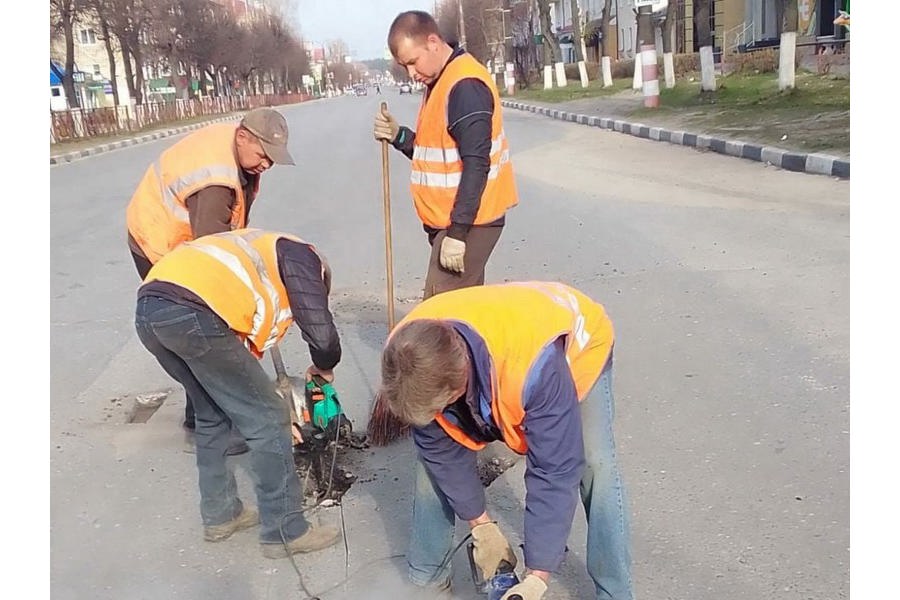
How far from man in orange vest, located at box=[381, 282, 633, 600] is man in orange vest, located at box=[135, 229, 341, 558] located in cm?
61

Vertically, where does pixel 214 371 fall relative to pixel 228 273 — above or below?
below

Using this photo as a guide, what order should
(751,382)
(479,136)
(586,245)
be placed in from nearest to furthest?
(479,136) → (751,382) → (586,245)

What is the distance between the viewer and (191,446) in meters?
3.68

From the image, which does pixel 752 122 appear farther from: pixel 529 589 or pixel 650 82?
pixel 529 589

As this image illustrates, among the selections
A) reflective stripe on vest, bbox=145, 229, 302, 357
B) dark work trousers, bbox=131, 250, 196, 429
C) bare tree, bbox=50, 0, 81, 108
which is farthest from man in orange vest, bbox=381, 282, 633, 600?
bare tree, bbox=50, 0, 81, 108

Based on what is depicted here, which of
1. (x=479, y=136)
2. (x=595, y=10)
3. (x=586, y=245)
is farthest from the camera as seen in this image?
(x=595, y=10)

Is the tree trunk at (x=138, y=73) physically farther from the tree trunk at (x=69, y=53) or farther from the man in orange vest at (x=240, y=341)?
the man in orange vest at (x=240, y=341)

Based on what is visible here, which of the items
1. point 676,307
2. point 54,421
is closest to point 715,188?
point 676,307

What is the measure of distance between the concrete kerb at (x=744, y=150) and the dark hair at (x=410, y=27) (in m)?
6.59

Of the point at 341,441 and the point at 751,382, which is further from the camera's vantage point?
the point at 751,382

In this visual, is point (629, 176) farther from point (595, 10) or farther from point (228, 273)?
point (595, 10)

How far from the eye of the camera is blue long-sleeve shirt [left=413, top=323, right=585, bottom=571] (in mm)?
1897

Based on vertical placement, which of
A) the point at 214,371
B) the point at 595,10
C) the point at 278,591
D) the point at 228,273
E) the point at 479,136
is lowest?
the point at 278,591

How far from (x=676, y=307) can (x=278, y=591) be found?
3073 mm
